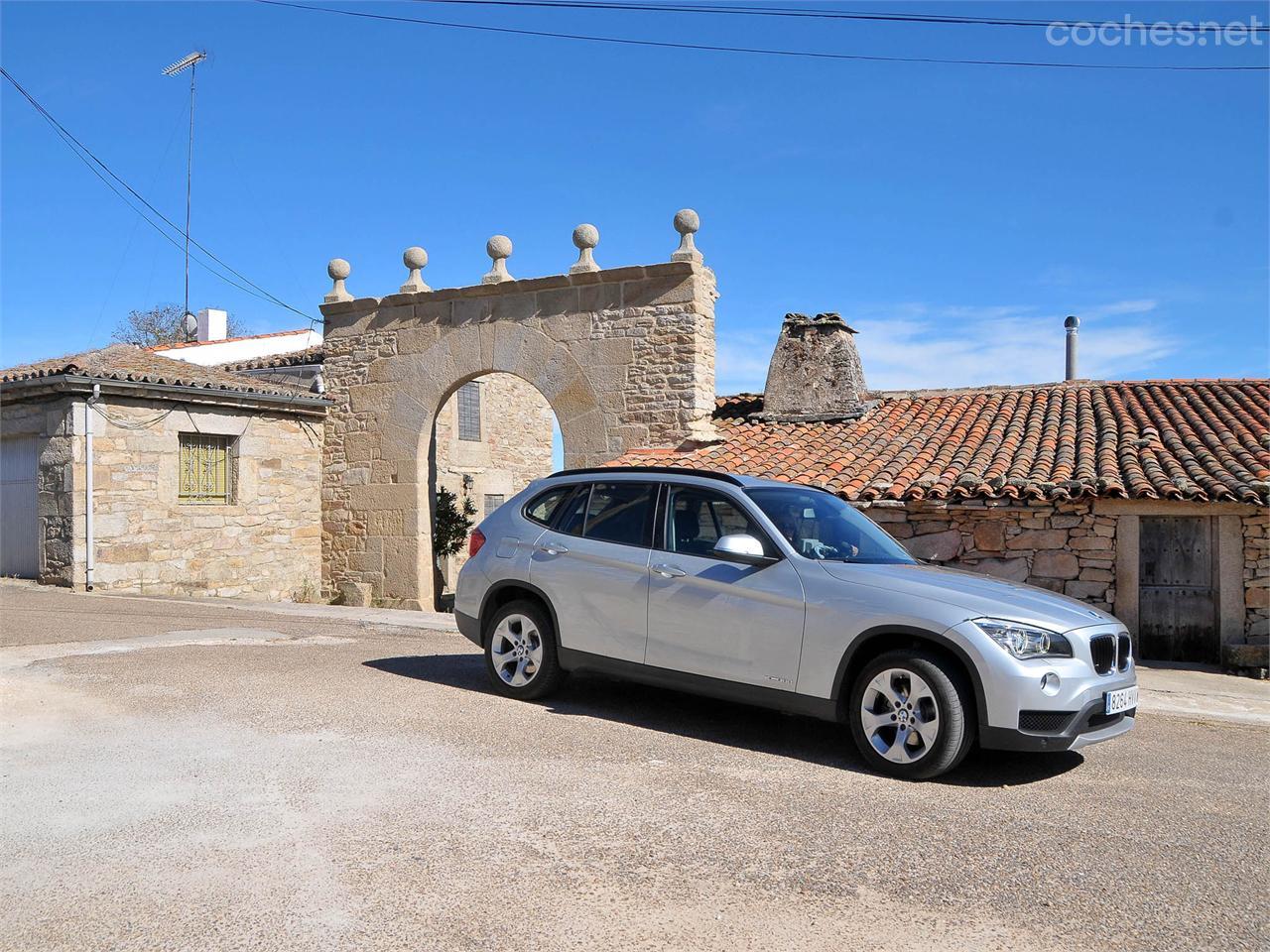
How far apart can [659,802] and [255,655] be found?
516 cm

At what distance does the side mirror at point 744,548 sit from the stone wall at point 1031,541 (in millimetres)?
6557

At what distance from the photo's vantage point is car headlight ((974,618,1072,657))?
209 inches

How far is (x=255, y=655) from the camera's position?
28.9 feet

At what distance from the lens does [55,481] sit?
48.4ft

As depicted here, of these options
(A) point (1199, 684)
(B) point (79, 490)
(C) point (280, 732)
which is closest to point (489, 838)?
(C) point (280, 732)

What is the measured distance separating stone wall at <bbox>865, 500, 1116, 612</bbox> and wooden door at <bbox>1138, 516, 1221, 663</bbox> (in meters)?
0.62

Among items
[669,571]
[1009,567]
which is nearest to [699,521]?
[669,571]

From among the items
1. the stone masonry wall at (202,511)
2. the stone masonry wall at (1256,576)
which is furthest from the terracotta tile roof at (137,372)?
the stone masonry wall at (1256,576)

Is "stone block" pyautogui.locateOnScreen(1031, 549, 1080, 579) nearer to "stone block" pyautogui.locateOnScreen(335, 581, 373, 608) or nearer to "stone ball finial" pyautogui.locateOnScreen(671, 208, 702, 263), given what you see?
"stone ball finial" pyautogui.locateOnScreen(671, 208, 702, 263)

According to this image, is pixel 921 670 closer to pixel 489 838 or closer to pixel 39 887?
pixel 489 838

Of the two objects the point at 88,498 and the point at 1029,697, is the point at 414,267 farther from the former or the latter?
the point at 1029,697

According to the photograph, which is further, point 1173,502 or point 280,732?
point 1173,502

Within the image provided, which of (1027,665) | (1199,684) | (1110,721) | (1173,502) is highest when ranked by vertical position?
(1173,502)

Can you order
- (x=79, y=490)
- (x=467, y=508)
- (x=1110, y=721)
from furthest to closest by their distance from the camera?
(x=467, y=508), (x=79, y=490), (x=1110, y=721)
